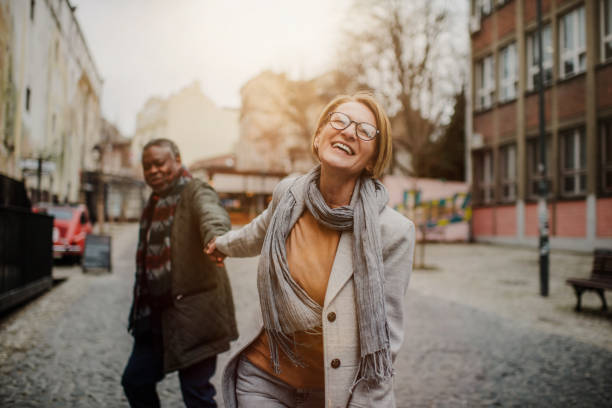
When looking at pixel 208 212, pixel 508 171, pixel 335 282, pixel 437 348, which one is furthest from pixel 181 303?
pixel 508 171

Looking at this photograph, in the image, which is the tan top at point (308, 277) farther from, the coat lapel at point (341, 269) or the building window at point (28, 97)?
the building window at point (28, 97)

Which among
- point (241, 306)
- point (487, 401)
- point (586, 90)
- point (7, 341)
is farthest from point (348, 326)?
point (586, 90)

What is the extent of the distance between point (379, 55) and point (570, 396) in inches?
696

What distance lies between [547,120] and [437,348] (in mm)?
14781

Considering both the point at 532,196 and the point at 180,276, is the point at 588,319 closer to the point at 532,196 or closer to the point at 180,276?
the point at 180,276

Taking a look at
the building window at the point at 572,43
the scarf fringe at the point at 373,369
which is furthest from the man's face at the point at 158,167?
the building window at the point at 572,43

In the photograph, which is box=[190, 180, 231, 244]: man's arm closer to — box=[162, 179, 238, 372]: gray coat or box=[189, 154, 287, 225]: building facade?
box=[162, 179, 238, 372]: gray coat

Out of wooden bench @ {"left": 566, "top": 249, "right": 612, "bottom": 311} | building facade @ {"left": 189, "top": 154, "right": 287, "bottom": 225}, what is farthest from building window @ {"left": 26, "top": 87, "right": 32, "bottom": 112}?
building facade @ {"left": 189, "top": 154, "right": 287, "bottom": 225}

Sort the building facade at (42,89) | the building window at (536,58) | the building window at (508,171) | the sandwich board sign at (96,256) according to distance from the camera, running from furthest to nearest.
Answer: the building window at (508,171)
the building window at (536,58)
the sandwich board sign at (96,256)
the building facade at (42,89)

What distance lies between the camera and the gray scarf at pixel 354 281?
1.82 meters

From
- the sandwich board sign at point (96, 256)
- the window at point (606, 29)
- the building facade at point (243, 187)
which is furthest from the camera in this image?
the building facade at point (243, 187)

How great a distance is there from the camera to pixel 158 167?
2973mm

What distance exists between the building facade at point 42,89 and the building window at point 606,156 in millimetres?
15264

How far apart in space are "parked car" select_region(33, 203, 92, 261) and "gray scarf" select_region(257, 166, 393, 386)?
13111 millimetres
